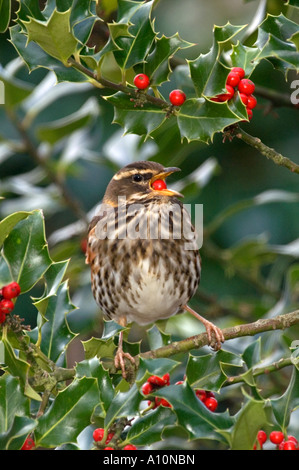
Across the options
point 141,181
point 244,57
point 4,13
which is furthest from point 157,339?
point 4,13

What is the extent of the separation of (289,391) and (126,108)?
122cm

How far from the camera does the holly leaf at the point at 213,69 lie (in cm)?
307

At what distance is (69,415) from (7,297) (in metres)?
0.46

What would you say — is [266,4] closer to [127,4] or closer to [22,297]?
[127,4]

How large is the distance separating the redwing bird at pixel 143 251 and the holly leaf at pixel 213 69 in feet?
3.53

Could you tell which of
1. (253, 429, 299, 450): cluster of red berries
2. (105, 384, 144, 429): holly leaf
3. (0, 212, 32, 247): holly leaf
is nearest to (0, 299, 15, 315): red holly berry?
(0, 212, 32, 247): holly leaf

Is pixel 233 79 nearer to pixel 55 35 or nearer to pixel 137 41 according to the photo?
pixel 137 41

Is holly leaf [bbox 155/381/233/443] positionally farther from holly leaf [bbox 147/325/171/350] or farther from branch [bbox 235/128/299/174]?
branch [bbox 235/128/299/174]

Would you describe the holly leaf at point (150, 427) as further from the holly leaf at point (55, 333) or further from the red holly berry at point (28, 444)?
the holly leaf at point (55, 333)

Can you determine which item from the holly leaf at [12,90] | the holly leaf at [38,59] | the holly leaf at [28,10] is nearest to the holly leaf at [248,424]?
the holly leaf at [38,59]

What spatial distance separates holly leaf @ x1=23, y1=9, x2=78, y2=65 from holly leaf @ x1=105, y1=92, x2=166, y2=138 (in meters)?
0.28

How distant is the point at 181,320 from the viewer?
5.11 meters

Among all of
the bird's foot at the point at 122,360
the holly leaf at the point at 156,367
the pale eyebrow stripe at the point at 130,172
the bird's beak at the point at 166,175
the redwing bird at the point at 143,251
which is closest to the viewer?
the holly leaf at the point at 156,367
